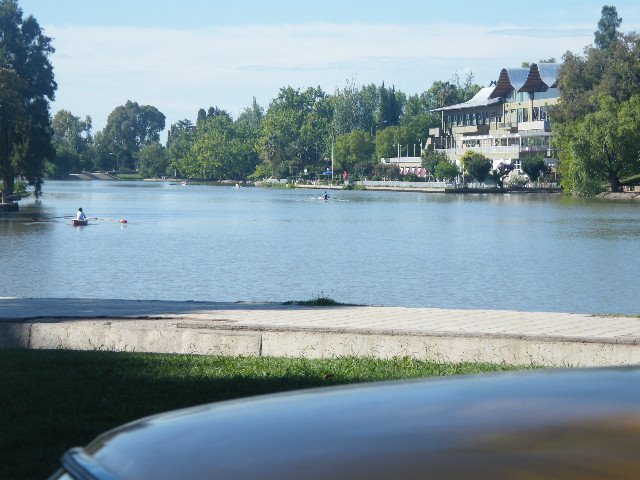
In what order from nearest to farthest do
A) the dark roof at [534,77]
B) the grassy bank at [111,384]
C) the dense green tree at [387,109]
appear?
the grassy bank at [111,384], the dark roof at [534,77], the dense green tree at [387,109]

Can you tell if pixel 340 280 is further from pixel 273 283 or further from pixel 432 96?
pixel 432 96

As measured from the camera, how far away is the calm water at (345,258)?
27531mm

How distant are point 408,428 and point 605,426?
362 millimetres

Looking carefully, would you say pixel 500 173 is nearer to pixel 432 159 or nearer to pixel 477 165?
pixel 477 165

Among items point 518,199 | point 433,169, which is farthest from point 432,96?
point 518,199

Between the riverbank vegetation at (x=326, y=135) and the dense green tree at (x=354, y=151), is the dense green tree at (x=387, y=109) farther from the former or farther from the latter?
the dense green tree at (x=354, y=151)

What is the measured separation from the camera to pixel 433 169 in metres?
128

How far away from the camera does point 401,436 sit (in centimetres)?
205

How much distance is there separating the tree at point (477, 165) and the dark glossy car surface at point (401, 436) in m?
114

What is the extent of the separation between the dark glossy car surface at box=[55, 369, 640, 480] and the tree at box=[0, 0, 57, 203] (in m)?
63.9

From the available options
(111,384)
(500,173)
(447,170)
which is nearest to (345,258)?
(111,384)

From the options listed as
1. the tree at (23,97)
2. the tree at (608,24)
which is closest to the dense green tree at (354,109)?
the tree at (608,24)

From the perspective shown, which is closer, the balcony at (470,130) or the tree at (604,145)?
the tree at (604,145)

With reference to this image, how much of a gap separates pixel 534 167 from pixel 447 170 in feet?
47.5
